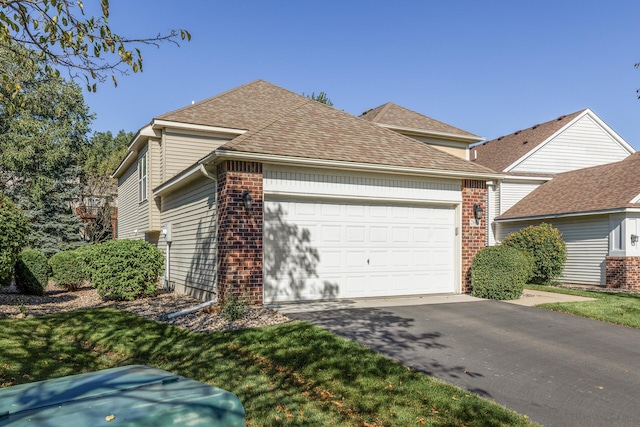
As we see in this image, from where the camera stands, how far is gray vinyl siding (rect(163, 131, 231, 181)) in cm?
1430

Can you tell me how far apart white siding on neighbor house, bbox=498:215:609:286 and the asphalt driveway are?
8.64m

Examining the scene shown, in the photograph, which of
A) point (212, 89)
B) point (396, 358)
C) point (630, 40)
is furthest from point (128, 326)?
point (630, 40)

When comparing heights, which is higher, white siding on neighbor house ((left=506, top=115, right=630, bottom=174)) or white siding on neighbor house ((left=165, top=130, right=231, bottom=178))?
white siding on neighbor house ((left=506, top=115, right=630, bottom=174))

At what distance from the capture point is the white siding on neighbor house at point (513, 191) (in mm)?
22203

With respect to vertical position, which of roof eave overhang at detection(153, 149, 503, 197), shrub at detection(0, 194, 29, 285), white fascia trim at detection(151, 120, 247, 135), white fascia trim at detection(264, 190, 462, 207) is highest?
white fascia trim at detection(151, 120, 247, 135)

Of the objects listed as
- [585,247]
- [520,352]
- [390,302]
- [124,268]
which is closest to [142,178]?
[124,268]

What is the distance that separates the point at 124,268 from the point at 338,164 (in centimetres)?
620

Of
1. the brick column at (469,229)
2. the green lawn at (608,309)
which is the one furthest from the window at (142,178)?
the green lawn at (608,309)

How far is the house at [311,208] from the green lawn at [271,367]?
98.0 inches

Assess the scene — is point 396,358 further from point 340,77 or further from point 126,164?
point 340,77

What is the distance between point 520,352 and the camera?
6.88m

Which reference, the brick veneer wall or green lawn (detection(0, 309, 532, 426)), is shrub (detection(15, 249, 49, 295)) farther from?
the brick veneer wall

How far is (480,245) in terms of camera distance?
41.3 feet

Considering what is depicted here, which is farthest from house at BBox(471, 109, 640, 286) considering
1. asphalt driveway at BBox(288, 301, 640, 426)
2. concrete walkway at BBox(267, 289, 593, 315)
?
asphalt driveway at BBox(288, 301, 640, 426)
